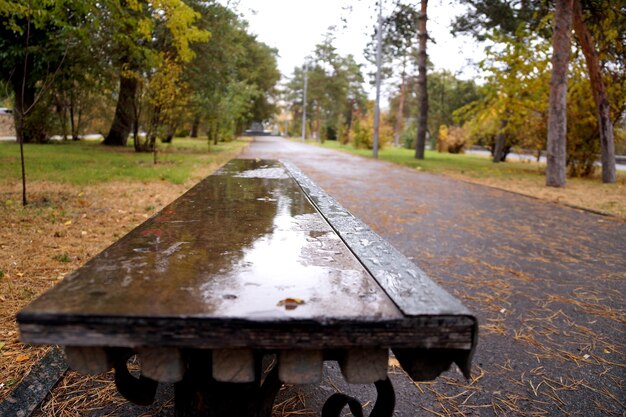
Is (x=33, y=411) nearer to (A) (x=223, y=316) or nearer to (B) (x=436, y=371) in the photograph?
(A) (x=223, y=316)

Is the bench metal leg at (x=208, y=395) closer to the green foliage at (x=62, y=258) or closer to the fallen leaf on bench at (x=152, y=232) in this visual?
the fallen leaf on bench at (x=152, y=232)

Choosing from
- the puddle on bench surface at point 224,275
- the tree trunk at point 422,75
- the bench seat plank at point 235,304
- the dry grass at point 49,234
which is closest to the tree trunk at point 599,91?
the tree trunk at point 422,75

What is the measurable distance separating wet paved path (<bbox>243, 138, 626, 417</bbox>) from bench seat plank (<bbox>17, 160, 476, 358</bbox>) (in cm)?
89

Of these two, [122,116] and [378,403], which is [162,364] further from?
[122,116]

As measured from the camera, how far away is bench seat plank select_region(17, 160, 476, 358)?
949 mm

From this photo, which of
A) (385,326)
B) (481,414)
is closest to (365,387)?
(481,414)

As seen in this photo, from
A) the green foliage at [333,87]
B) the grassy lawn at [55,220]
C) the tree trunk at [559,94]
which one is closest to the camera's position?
the grassy lawn at [55,220]

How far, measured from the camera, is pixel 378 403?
4.75ft

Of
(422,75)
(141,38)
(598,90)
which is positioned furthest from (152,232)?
(422,75)

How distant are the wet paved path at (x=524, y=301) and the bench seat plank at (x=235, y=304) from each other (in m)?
0.89

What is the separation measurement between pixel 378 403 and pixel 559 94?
36.8 feet

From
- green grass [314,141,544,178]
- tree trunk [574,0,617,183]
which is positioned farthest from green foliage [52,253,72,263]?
tree trunk [574,0,617,183]

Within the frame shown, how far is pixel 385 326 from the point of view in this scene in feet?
3.34

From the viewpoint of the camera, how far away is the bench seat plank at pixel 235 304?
949 millimetres
